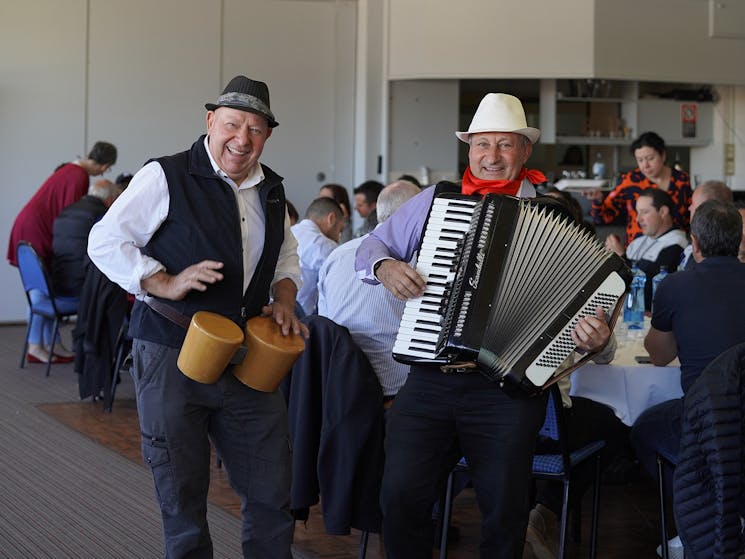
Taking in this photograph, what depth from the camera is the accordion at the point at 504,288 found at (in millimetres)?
2738

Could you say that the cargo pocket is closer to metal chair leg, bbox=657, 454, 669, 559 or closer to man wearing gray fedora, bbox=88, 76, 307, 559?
man wearing gray fedora, bbox=88, 76, 307, 559

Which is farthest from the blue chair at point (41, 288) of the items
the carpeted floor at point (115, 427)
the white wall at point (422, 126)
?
the white wall at point (422, 126)

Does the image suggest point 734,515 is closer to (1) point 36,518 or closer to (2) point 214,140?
(2) point 214,140

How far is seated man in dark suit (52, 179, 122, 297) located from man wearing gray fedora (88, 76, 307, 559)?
14.9ft

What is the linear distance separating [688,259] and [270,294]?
2526 mm

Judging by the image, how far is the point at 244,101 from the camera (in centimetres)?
280

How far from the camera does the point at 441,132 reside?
10086 mm

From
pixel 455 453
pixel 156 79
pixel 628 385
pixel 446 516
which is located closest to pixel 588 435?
pixel 628 385

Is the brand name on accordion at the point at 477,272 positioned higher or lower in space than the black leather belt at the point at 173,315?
higher

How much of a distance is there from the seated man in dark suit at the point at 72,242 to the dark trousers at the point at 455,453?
15.5 feet

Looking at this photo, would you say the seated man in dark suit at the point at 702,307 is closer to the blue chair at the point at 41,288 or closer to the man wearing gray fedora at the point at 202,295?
the man wearing gray fedora at the point at 202,295

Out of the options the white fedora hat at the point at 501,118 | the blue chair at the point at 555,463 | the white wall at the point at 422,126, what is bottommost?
the blue chair at the point at 555,463

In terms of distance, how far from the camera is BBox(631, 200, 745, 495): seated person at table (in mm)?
3410

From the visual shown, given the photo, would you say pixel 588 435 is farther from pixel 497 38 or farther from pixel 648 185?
pixel 497 38
